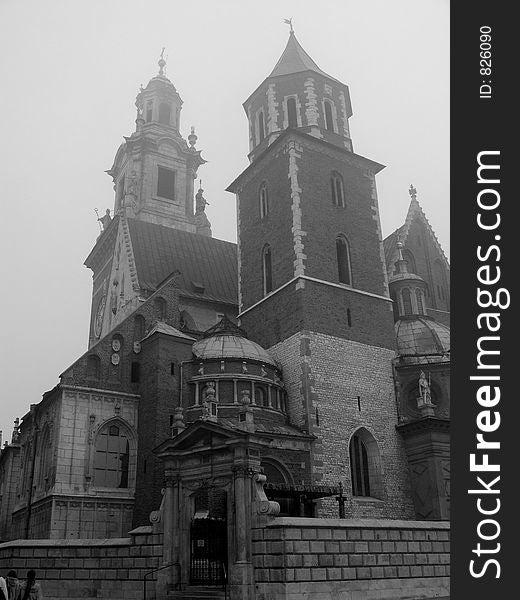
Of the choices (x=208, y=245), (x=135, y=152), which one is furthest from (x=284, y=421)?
(x=135, y=152)

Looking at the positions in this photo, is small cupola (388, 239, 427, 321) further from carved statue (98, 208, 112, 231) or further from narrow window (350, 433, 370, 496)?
carved statue (98, 208, 112, 231)

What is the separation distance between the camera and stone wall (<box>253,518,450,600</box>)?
14898mm

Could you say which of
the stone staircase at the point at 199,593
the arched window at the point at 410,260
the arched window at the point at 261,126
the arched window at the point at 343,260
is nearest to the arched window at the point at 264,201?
the arched window at the point at 261,126

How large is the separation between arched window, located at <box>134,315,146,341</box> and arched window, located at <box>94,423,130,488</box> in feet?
12.5

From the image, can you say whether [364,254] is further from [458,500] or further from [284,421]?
[458,500]

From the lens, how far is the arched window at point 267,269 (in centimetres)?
2947

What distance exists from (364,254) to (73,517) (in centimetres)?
1573

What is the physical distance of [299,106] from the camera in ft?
104

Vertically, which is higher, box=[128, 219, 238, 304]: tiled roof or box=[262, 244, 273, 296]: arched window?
box=[128, 219, 238, 304]: tiled roof

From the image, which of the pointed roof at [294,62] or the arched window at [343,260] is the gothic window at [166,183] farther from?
the arched window at [343,260]

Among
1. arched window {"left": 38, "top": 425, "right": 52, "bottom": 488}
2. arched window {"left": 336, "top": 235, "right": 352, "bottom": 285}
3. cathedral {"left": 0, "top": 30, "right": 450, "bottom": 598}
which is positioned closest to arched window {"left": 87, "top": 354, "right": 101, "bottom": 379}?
cathedral {"left": 0, "top": 30, "right": 450, "bottom": 598}

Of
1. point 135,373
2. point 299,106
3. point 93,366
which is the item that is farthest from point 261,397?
point 299,106

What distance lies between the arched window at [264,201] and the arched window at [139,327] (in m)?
7.40

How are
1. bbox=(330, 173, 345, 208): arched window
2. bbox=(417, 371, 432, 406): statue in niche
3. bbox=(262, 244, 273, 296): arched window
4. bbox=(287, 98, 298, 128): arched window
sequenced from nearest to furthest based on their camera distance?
1. bbox=(417, 371, 432, 406): statue in niche
2. bbox=(262, 244, 273, 296): arched window
3. bbox=(330, 173, 345, 208): arched window
4. bbox=(287, 98, 298, 128): arched window
